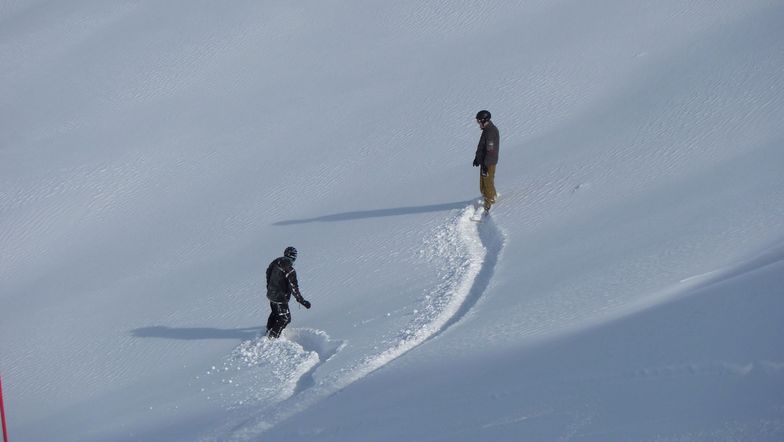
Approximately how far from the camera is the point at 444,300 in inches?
395

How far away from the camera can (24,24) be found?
2470cm

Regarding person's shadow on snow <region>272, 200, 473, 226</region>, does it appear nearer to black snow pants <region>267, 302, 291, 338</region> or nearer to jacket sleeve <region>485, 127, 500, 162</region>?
jacket sleeve <region>485, 127, 500, 162</region>

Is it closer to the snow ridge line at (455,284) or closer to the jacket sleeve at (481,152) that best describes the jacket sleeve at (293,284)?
the snow ridge line at (455,284)

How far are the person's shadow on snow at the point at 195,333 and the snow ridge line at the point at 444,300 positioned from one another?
1.67m

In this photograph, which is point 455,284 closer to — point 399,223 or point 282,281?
point 282,281

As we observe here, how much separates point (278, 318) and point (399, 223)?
111 inches

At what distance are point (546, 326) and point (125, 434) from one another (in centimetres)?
427

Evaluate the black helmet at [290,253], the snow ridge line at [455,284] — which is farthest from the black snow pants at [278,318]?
the snow ridge line at [455,284]

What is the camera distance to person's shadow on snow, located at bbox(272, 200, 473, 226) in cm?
1266

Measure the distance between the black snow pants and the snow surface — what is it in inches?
6.2

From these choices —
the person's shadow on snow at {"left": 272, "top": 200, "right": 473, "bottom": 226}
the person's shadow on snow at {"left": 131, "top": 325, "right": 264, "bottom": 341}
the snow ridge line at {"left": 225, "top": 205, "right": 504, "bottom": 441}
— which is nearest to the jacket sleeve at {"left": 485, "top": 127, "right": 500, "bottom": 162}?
the snow ridge line at {"left": 225, "top": 205, "right": 504, "bottom": 441}

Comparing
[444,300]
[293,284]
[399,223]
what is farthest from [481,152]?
[293,284]

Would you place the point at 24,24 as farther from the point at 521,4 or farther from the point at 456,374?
the point at 456,374

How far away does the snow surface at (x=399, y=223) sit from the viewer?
267 inches
